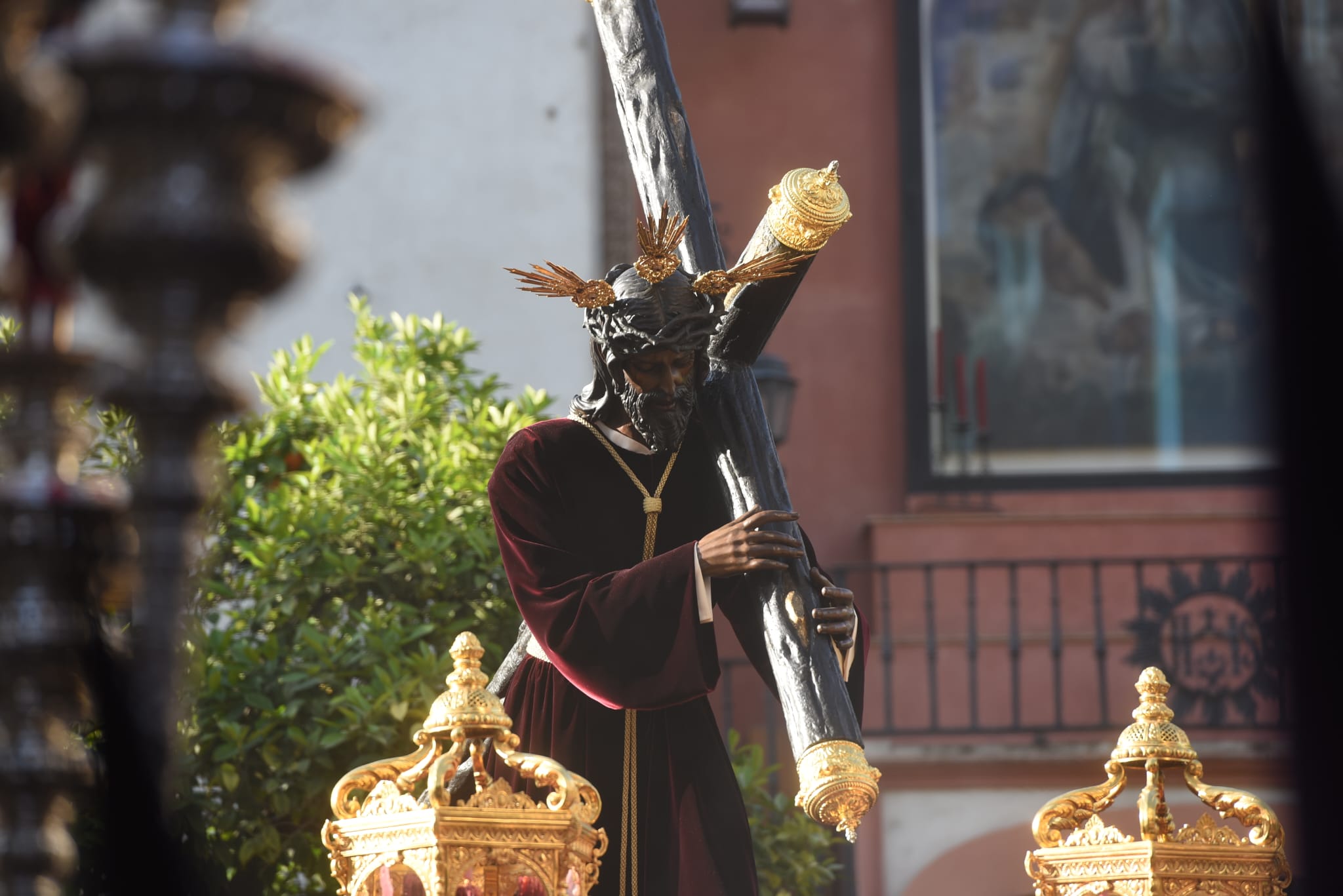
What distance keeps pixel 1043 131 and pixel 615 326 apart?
8081 millimetres

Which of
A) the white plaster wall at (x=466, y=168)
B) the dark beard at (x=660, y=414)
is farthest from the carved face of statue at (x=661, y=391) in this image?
the white plaster wall at (x=466, y=168)

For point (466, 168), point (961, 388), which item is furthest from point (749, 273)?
point (961, 388)

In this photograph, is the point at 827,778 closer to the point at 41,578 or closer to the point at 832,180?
the point at 832,180

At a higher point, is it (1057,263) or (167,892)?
(1057,263)

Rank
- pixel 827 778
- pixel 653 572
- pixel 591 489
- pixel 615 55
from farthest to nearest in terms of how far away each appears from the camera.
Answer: pixel 615 55 < pixel 591 489 < pixel 653 572 < pixel 827 778

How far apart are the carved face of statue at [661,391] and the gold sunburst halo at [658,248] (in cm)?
13

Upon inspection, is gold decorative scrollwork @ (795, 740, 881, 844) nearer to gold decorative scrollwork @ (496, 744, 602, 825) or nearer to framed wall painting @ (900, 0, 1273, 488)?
gold decorative scrollwork @ (496, 744, 602, 825)

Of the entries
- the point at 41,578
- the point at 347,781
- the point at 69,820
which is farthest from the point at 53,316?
the point at 347,781

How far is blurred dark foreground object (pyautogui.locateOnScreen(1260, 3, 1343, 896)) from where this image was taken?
9102mm

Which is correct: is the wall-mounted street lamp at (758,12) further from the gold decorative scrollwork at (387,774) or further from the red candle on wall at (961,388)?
the gold decorative scrollwork at (387,774)

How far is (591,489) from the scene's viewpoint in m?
3.42

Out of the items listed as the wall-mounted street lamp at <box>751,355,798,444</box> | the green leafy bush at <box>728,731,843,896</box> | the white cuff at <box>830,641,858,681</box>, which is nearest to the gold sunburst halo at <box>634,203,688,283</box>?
the white cuff at <box>830,641,858,681</box>

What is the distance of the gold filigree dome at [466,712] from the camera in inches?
114

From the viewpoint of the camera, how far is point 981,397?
10.4 metres
